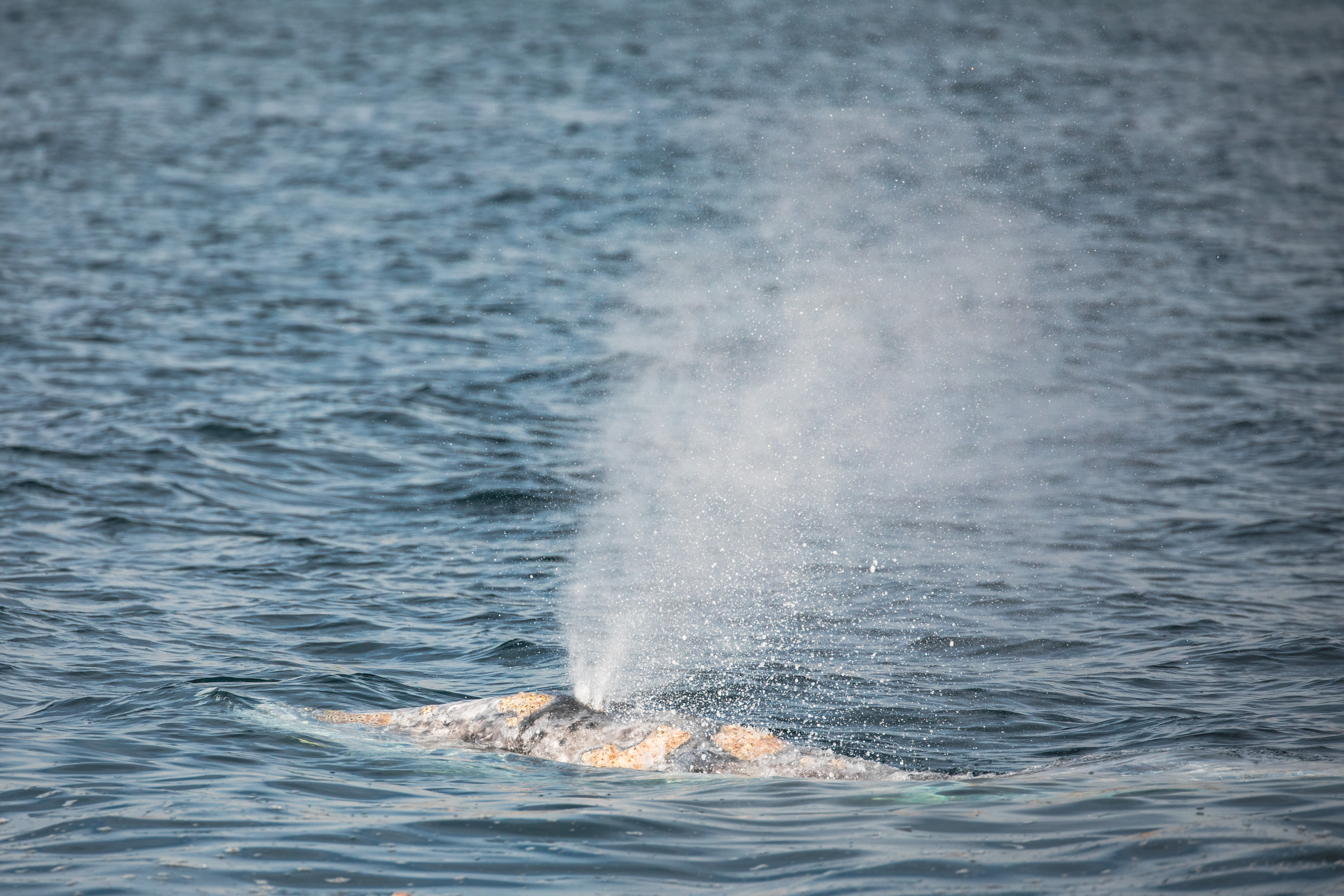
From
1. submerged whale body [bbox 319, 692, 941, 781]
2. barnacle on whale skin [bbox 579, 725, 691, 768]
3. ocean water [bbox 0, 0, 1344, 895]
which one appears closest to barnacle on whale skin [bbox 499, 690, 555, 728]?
submerged whale body [bbox 319, 692, 941, 781]

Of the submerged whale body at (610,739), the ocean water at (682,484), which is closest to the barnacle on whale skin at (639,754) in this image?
the submerged whale body at (610,739)

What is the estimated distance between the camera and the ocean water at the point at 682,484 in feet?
24.6

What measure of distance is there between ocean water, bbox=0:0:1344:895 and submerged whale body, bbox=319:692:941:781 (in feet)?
0.68

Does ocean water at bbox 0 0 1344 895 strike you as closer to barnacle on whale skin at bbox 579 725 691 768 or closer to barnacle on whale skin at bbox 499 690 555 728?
barnacle on whale skin at bbox 579 725 691 768

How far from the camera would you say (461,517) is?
47.5 ft

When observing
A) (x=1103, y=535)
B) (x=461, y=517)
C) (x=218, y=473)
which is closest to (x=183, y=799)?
(x=461, y=517)

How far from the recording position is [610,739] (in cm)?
867

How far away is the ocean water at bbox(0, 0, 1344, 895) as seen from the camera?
7.50m

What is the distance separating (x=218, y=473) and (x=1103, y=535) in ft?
31.9

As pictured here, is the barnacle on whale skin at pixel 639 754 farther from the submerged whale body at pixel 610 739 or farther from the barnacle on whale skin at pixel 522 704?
the barnacle on whale skin at pixel 522 704

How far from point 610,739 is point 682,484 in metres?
7.17

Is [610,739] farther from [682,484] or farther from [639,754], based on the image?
[682,484]

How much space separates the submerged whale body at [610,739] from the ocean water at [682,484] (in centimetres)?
21

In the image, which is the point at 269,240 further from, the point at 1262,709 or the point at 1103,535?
the point at 1262,709
